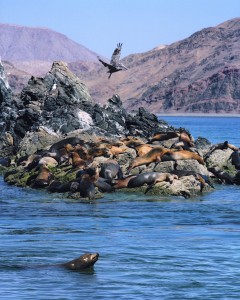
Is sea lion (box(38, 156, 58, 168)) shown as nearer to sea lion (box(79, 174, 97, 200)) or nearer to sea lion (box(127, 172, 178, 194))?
sea lion (box(127, 172, 178, 194))

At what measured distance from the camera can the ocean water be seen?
14.2 metres

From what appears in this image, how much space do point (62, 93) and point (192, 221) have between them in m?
27.0

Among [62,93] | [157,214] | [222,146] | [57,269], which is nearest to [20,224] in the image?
[157,214]

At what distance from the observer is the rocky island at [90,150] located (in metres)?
27.7

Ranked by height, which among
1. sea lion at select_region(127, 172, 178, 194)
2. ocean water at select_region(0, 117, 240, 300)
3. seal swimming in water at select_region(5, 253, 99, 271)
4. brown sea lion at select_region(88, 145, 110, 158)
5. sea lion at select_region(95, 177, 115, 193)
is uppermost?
brown sea lion at select_region(88, 145, 110, 158)

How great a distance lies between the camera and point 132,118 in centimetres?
4941

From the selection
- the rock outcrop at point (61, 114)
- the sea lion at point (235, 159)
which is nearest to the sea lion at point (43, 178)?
the sea lion at point (235, 159)

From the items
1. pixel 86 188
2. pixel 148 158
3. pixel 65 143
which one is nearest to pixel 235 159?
pixel 148 158

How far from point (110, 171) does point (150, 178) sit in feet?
5.64

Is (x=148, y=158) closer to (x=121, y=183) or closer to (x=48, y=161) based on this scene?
(x=121, y=183)

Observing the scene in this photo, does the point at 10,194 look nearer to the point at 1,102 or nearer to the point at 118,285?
the point at 118,285

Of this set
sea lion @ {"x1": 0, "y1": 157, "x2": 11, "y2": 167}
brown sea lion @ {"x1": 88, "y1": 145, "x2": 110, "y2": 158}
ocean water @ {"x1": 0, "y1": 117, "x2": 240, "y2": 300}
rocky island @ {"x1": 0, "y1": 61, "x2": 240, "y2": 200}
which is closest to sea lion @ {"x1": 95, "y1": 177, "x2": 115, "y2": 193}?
rocky island @ {"x1": 0, "y1": 61, "x2": 240, "y2": 200}

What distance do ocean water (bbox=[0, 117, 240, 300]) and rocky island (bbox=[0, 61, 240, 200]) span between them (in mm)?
676

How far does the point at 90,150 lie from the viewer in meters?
32.8
